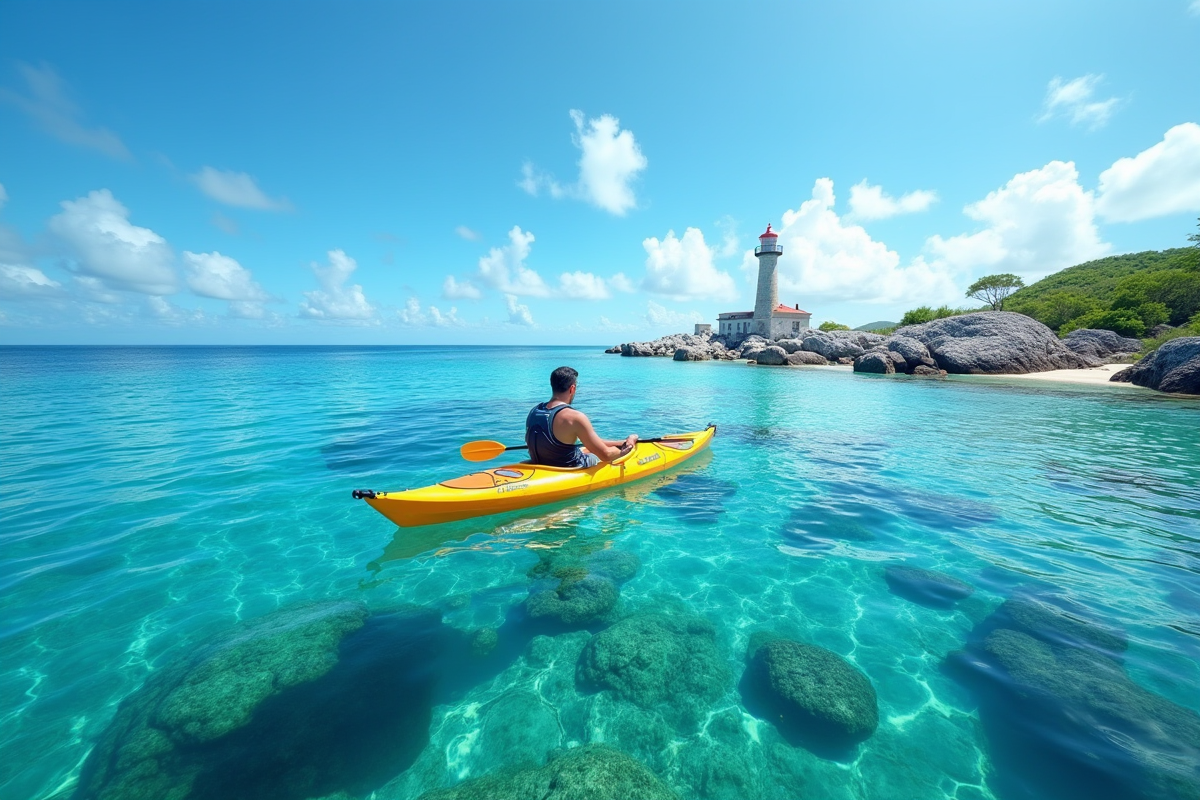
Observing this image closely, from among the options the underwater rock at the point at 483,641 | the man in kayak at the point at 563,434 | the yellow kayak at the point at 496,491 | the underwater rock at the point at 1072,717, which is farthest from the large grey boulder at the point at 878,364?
the underwater rock at the point at 483,641

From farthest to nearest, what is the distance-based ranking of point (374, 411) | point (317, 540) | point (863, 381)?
1. point (863, 381)
2. point (374, 411)
3. point (317, 540)

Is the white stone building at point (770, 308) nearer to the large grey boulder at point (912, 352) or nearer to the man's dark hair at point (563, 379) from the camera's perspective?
the large grey boulder at point (912, 352)

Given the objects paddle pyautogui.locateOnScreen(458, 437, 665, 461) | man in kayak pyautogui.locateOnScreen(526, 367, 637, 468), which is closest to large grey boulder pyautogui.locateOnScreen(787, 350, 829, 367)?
man in kayak pyautogui.locateOnScreen(526, 367, 637, 468)

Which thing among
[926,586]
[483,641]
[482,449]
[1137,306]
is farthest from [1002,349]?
[483,641]

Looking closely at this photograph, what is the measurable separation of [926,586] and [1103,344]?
48.2 meters

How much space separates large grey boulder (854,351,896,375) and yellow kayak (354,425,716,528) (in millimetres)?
35011

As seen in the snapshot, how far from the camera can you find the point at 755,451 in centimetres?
1219

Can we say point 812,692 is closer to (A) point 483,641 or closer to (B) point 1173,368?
(A) point 483,641

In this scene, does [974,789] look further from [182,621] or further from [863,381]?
[863,381]

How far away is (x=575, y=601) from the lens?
515 cm

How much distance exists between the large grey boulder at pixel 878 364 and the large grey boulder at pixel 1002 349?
136 inches

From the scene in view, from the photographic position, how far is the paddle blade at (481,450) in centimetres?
901

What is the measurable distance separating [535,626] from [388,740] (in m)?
1.72

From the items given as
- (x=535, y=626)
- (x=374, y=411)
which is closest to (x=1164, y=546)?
(x=535, y=626)
